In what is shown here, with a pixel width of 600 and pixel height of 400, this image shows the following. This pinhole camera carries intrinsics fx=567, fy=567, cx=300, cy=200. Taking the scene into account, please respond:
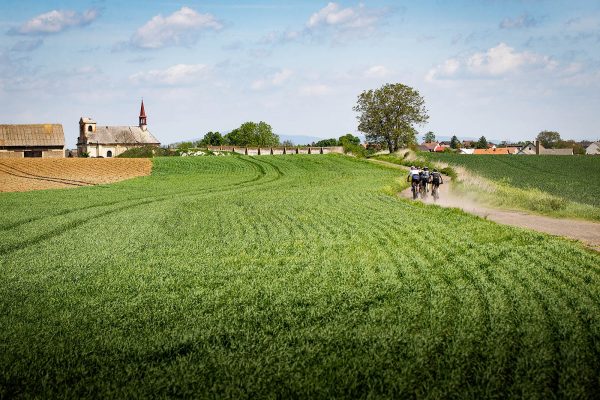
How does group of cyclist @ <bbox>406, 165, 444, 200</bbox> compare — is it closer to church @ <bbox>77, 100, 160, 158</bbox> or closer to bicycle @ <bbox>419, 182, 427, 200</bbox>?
bicycle @ <bbox>419, 182, 427, 200</bbox>

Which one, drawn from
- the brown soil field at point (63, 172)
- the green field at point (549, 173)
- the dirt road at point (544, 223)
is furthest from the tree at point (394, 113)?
the dirt road at point (544, 223)

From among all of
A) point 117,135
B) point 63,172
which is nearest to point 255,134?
point 117,135

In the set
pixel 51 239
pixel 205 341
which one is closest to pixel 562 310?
pixel 205 341

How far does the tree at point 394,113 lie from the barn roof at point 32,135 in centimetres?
5397

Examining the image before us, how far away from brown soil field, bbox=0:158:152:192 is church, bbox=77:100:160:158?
48.7 meters

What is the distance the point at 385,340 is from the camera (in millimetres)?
9227

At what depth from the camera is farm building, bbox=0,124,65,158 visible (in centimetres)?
8969

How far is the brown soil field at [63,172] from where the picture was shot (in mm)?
50312

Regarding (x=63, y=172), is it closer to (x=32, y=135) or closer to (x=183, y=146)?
(x=32, y=135)

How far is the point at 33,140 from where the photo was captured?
90875 millimetres

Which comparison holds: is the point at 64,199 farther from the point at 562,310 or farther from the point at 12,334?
the point at 562,310

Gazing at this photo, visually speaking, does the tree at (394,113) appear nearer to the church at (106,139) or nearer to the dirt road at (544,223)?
the church at (106,139)

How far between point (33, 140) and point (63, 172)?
36.4 m

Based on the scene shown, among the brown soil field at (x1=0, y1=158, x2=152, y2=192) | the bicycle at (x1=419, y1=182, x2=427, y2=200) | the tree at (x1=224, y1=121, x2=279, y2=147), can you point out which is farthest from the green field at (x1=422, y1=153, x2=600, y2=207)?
the tree at (x1=224, y1=121, x2=279, y2=147)
